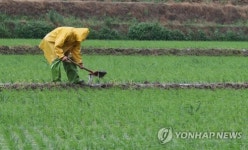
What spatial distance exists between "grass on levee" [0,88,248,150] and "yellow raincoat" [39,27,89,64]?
0.82 metres

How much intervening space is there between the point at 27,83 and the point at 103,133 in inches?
205

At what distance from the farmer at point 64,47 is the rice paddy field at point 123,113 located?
0.43 m

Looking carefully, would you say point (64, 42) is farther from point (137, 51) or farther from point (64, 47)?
point (137, 51)

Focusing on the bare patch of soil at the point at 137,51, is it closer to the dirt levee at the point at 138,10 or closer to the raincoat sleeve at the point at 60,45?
the dirt levee at the point at 138,10

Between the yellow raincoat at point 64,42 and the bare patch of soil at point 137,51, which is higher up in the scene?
the yellow raincoat at point 64,42

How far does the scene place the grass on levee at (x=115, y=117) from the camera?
7.82m

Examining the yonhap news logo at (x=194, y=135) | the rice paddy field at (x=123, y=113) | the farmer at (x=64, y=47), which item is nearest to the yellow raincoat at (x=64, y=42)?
the farmer at (x=64, y=47)

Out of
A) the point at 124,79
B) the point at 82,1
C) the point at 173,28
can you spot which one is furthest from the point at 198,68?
the point at 82,1

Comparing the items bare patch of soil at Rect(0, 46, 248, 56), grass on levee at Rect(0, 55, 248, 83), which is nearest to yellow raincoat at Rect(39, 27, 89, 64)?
grass on levee at Rect(0, 55, 248, 83)

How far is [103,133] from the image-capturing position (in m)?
8.43

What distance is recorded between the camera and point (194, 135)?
8227mm

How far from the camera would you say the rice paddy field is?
7.88 metres

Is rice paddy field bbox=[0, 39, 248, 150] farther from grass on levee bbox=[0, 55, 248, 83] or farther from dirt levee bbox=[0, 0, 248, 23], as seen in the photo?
dirt levee bbox=[0, 0, 248, 23]

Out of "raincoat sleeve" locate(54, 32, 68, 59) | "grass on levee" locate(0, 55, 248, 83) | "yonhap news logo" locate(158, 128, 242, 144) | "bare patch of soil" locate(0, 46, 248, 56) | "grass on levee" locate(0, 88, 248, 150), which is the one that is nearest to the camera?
"grass on levee" locate(0, 88, 248, 150)
